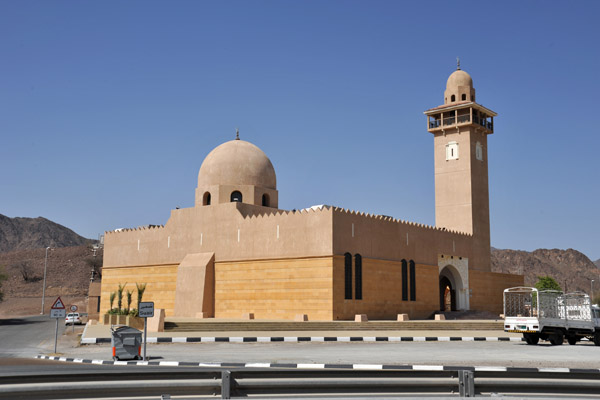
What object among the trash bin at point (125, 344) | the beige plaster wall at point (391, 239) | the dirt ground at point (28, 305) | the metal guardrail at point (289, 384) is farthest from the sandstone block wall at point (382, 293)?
the dirt ground at point (28, 305)

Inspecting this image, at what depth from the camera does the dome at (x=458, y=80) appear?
125 feet

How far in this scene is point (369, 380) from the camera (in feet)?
18.2

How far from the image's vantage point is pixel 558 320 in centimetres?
1869

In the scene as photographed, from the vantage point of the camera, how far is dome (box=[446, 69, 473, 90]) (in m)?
38.1

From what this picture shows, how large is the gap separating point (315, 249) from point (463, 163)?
14.1 metres

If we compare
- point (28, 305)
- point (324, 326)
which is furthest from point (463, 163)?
point (28, 305)

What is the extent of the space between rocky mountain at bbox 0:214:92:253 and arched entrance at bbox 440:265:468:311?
116767mm

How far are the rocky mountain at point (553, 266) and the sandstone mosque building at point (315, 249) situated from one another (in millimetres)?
74827

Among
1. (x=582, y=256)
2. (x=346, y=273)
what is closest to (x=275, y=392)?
(x=346, y=273)

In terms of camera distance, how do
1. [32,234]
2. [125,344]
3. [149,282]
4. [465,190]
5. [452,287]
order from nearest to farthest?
[125,344], [149,282], [452,287], [465,190], [32,234]

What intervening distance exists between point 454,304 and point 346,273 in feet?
39.2

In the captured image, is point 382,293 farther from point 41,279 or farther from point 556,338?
point 41,279

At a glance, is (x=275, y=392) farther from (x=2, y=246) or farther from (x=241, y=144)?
(x=2, y=246)

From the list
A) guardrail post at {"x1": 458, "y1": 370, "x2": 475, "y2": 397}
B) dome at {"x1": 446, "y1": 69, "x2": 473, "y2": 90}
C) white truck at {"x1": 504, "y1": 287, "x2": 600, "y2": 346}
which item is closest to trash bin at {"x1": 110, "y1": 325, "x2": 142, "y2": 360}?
guardrail post at {"x1": 458, "y1": 370, "x2": 475, "y2": 397}
